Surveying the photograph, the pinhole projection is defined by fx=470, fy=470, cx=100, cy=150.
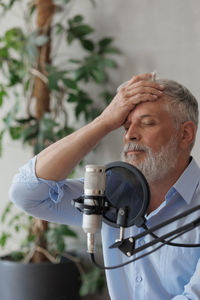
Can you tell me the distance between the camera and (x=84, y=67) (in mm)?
2674

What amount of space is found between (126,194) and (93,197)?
0.38ft

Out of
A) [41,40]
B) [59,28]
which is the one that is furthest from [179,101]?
[59,28]

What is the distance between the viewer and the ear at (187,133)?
4.84ft

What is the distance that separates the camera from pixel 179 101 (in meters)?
1.46

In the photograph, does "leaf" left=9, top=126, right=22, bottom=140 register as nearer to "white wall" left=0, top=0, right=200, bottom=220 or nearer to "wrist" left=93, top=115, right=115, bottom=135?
"white wall" left=0, top=0, right=200, bottom=220

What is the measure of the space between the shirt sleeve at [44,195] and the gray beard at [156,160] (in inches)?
9.2

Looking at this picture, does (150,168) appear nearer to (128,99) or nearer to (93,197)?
(128,99)

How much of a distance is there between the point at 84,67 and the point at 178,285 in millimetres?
1647

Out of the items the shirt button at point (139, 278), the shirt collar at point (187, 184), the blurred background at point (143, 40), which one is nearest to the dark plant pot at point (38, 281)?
the blurred background at point (143, 40)

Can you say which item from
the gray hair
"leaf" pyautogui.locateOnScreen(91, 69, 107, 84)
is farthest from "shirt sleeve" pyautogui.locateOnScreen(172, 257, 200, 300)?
"leaf" pyautogui.locateOnScreen(91, 69, 107, 84)

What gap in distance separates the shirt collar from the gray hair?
6.2 inches

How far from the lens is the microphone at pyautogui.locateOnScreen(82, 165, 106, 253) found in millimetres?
911

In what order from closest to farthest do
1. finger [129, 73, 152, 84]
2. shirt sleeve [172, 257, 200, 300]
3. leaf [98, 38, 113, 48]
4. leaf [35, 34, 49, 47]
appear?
shirt sleeve [172, 257, 200, 300]
finger [129, 73, 152, 84]
leaf [35, 34, 49, 47]
leaf [98, 38, 113, 48]

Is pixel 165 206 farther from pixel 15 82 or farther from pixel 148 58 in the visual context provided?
pixel 15 82
